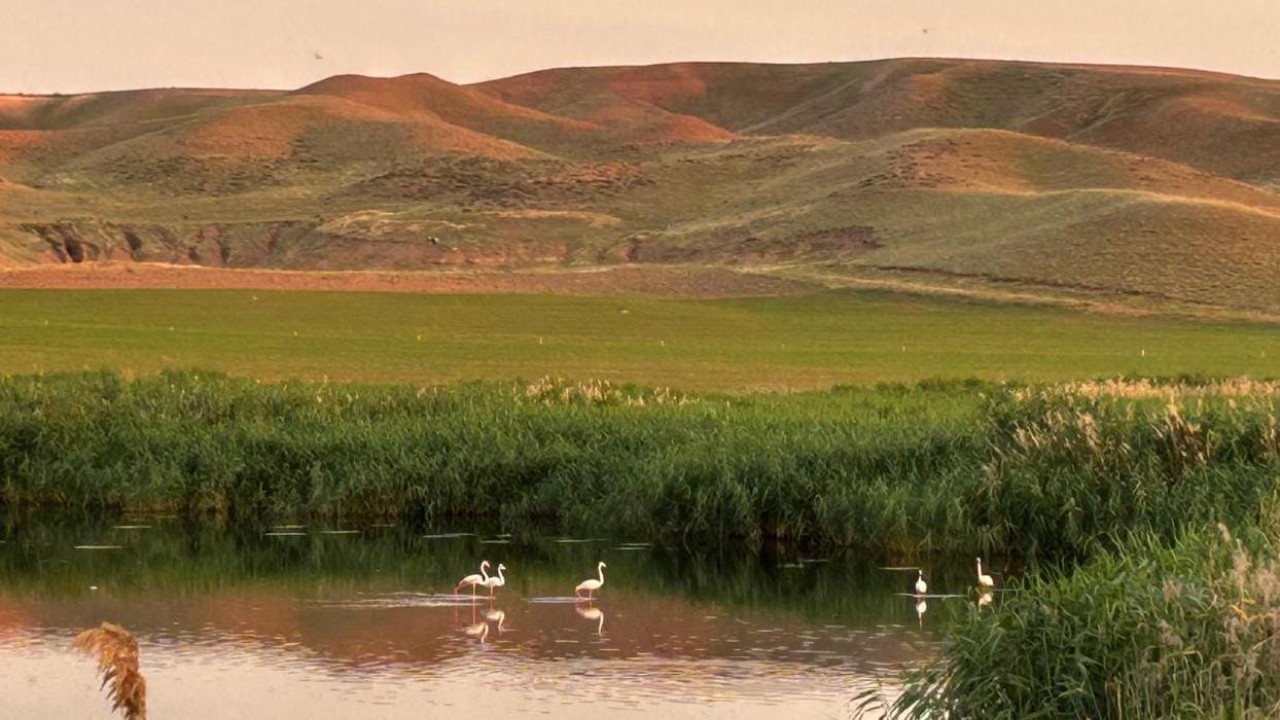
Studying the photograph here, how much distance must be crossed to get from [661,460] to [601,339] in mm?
26724

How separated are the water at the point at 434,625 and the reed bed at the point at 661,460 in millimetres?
775

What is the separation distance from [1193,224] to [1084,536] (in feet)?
233

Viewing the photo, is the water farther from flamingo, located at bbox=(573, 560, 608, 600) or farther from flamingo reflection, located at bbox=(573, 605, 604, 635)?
flamingo, located at bbox=(573, 560, 608, 600)

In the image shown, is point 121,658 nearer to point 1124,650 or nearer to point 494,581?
point 1124,650

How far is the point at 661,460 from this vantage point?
2630 centimetres

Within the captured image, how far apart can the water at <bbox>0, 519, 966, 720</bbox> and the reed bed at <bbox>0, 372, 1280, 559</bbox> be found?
0.78 m

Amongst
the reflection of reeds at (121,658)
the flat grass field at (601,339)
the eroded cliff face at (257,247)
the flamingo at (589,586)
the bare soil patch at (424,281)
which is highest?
the eroded cliff face at (257,247)

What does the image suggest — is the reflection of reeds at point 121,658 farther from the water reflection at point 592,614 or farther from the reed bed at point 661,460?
the reed bed at point 661,460

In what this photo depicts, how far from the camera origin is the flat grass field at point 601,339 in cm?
4325

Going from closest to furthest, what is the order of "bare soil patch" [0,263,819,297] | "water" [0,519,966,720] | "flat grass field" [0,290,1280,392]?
"water" [0,519,966,720], "flat grass field" [0,290,1280,392], "bare soil patch" [0,263,819,297]

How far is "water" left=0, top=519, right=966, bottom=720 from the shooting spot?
16828 millimetres

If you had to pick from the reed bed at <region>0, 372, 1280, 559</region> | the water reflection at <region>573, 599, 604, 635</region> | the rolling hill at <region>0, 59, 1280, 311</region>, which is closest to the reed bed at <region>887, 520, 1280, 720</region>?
the water reflection at <region>573, 599, 604, 635</region>

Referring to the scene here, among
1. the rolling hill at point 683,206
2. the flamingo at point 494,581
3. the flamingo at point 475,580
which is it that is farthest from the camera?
the rolling hill at point 683,206

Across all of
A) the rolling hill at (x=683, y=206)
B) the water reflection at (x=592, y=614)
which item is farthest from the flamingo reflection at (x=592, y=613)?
the rolling hill at (x=683, y=206)
